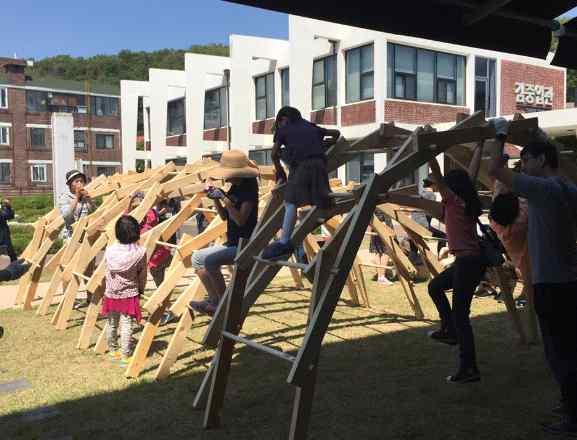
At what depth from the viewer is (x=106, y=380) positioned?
243 inches

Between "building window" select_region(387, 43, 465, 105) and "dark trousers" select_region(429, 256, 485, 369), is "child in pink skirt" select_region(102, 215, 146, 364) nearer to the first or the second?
"dark trousers" select_region(429, 256, 485, 369)

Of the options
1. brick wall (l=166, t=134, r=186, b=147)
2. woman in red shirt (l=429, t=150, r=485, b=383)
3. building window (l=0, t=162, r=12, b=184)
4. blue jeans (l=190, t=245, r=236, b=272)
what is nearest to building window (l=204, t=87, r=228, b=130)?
brick wall (l=166, t=134, r=186, b=147)

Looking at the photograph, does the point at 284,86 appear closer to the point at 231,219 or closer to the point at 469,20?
the point at 231,219

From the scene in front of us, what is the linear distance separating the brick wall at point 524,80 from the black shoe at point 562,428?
2368 centimetres

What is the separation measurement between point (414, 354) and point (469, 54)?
20588mm

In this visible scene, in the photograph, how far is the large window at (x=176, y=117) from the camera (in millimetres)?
36031

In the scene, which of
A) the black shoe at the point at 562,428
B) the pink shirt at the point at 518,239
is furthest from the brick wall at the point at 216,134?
the black shoe at the point at 562,428

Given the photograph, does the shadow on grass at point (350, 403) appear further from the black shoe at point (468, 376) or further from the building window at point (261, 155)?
the building window at point (261, 155)

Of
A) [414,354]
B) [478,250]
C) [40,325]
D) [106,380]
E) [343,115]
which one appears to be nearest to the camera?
[478,250]

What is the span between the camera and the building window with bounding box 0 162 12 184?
5559 cm

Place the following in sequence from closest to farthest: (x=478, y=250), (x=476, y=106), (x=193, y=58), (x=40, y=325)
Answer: (x=478, y=250)
(x=40, y=325)
(x=476, y=106)
(x=193, y=58)

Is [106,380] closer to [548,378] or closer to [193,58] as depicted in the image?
[548,378]

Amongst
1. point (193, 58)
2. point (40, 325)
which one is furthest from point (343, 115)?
point (40, 325)

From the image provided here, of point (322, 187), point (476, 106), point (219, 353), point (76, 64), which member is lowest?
point (219, 353)
